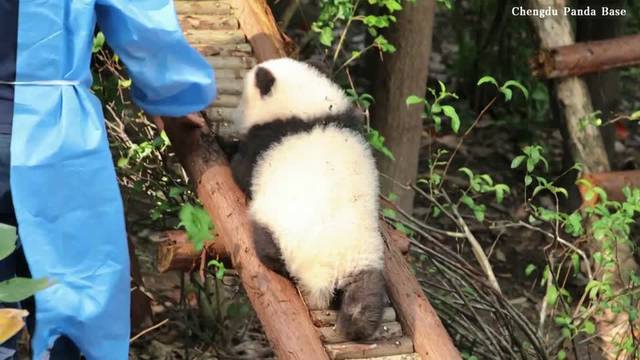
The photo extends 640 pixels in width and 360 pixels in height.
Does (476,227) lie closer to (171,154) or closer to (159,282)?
(159,282)

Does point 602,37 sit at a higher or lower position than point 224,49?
lower

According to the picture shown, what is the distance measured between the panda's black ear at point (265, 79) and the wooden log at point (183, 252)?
56cm

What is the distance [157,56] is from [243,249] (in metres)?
0.69

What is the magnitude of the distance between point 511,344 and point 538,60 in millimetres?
1840

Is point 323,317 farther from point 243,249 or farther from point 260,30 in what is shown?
point 260,30

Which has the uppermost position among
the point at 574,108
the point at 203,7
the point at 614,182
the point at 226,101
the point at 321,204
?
the point at 203,7

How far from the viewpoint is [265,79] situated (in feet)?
11.4

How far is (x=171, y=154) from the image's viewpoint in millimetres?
3951

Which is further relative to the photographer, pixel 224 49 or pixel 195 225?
pixel 224 49

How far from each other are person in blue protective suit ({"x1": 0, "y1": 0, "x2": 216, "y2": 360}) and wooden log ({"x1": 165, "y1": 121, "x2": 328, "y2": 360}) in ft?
1.30

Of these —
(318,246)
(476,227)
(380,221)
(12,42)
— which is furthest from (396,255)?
(476,227)

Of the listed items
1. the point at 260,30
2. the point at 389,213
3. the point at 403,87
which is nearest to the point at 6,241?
the point at 389,213

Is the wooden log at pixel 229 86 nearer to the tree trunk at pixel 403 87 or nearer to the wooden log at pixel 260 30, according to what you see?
the wooden log at pixel 260 30

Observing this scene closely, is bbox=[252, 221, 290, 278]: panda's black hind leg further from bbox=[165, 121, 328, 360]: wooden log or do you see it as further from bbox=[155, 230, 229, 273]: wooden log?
bbox=[155, 230, 229, 273]: wooden log
